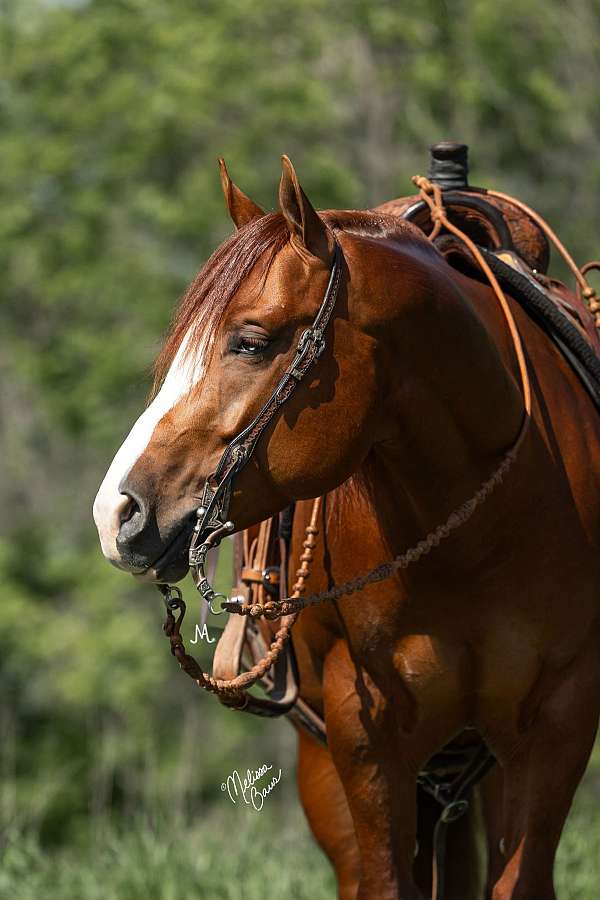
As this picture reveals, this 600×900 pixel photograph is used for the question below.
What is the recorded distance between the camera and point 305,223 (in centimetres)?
282

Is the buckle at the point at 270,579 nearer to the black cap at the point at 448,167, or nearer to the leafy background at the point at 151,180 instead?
the black cap at the point at 448,167

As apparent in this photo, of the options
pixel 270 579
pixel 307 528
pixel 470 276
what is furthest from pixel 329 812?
pixel 470 276

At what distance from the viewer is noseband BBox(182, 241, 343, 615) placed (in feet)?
9.08

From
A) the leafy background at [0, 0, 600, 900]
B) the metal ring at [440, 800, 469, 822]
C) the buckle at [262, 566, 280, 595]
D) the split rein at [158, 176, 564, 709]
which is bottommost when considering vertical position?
the leafy background at [0, 0, 600, 900]

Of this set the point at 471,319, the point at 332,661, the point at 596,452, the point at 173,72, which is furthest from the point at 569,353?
the point at 173,72

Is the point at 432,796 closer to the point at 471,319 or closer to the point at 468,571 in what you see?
the point at 468,571

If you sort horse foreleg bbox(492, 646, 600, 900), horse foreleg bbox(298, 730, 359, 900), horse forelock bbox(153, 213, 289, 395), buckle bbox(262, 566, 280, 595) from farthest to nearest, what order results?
horse foreleg bbox(298, 730, 359, 900) → buckle bbox(262, 566, 280, 595) → horse foreleg bbox(492, 646, 600, 900) → horse forelock bbox(153, 213, 289, 395)

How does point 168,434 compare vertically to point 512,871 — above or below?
above

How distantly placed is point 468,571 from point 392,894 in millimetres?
770

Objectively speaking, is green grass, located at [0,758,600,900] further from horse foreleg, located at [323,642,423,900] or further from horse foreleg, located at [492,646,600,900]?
horse foreleg, located at [492,646,600,900]

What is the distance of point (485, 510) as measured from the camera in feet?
10.5

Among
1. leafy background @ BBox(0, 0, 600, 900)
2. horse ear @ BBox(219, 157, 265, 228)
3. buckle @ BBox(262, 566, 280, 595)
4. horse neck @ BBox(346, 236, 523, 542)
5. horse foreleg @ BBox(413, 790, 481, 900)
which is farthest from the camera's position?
leafy background @ BBox(0, 0, 600, 900)

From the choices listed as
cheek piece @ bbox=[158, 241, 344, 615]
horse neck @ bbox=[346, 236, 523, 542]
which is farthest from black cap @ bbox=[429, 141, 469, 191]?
cheek piece @ bbox=[158, 241, 344, 615]
